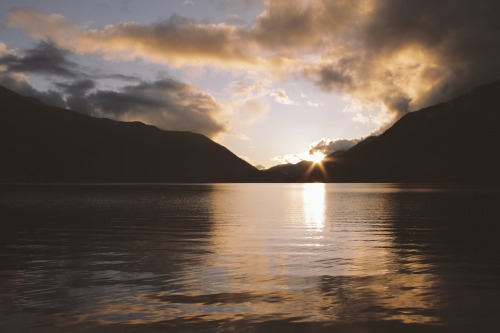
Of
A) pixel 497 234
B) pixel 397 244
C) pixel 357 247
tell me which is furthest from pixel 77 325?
pixel 497 234

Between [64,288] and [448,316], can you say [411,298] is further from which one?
[64,288]

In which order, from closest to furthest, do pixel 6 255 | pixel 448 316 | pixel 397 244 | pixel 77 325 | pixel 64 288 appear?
1. pixel 77 325
2. pixel 448 316
3. pixel 64 288
4. pixel 6 255
5. pixel 397 244

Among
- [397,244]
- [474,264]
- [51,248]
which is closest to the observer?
[474,264]

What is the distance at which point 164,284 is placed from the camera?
21.9m

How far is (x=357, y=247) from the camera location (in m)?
34.8

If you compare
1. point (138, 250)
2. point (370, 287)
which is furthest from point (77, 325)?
point (138, 250)

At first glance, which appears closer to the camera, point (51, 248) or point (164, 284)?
point (164, 284)

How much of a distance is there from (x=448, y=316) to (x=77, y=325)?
13.2m

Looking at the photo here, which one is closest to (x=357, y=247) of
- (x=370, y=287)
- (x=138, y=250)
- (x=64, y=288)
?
(x=370, y=287)

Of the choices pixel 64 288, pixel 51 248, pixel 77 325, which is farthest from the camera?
pixel 51 248

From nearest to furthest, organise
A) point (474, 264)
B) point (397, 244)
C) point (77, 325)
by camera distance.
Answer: point (77, 325) → point (474, 264) → point (397, 244)

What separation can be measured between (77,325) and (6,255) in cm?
1872

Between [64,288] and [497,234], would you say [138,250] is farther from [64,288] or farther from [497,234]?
[497,234]

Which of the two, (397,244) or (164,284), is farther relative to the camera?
(397,244)
